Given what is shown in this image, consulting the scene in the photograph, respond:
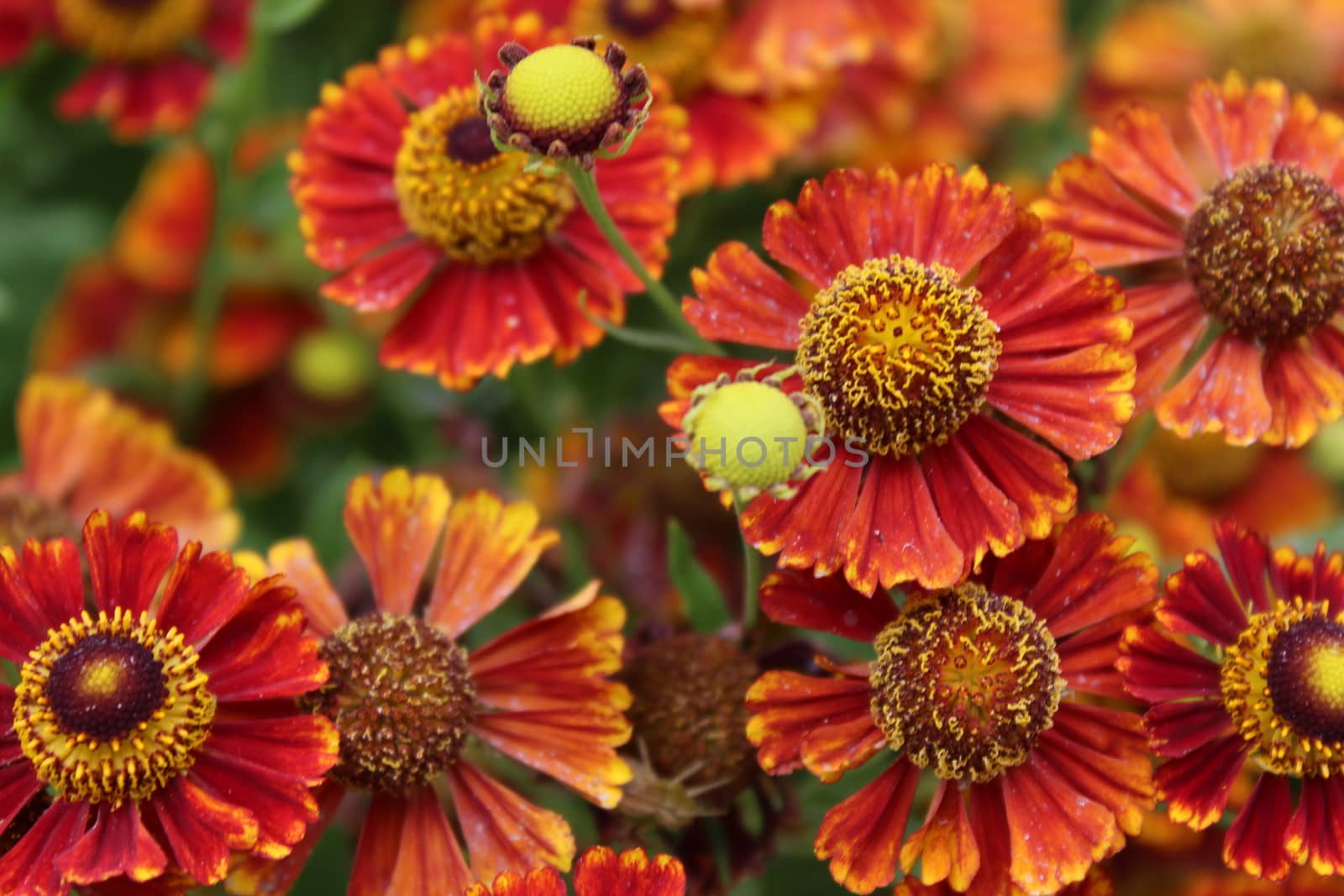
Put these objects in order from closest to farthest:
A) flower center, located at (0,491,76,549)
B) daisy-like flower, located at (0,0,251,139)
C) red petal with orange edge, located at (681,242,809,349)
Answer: red petal with orange edge, located at (681,242,809,349)
flower center, located at (0,491,76,549)
daisy-like flower, located at (0,0,251,139)

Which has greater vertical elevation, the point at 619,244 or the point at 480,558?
the point at 619,244

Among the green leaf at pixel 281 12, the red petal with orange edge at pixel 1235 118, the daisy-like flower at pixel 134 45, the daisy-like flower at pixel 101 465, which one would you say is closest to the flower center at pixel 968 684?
the red petal with orange edge at pixel 1235 118

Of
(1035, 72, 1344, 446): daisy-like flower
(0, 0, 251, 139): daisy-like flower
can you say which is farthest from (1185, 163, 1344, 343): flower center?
(0, 0, 251, 139): daisy-like flower

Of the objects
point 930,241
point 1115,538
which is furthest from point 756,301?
point 1115,538

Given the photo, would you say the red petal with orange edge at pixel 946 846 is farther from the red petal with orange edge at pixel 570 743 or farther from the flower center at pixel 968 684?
the red petal with orange edge at pixel 570 743

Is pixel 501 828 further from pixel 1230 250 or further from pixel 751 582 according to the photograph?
pixel 1230 250

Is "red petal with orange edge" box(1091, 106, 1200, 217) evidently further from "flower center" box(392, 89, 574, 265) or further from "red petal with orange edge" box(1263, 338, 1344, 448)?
"flower center" box(392, 89, 574, 265)

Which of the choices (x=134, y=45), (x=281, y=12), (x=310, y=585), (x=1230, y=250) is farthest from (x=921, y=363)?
(x=134, y=45)
